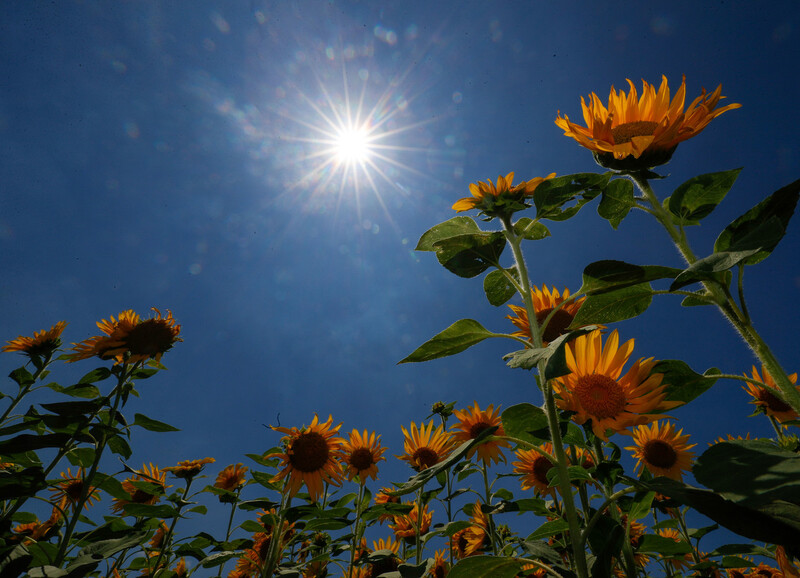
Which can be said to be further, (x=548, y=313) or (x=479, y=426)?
(x=479, y=426)

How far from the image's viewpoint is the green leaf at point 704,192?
3.83ft

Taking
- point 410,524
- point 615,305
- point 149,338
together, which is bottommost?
point 615,305

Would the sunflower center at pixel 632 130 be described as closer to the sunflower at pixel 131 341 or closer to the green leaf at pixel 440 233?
the green leaf at pixel 440 233

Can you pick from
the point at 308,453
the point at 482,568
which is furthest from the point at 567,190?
the point at 308,453

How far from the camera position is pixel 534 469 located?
3.42 metres

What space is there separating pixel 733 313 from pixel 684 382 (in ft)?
0.85

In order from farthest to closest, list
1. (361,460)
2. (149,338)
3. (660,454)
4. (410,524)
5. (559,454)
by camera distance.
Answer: (410,524)
(361,460)
(660,454)
(149,338)
(559,454)

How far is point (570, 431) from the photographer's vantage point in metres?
1.87

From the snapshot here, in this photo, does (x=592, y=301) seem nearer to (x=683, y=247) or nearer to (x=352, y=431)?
(x=683, y=247)

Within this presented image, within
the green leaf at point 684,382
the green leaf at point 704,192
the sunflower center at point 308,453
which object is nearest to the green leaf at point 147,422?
the sunflower center at point 308,453

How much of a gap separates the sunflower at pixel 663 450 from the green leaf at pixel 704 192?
236cm

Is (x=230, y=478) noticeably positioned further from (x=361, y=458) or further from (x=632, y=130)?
(x=632, y=130)

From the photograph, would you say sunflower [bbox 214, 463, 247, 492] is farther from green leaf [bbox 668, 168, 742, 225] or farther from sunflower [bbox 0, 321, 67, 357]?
green leaf [bbox 668, 168, 742, 225]

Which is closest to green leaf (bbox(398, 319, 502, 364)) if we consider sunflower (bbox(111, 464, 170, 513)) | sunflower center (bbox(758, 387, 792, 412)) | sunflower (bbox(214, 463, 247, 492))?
sunflower (bbox(111, 464, 170, 513))
